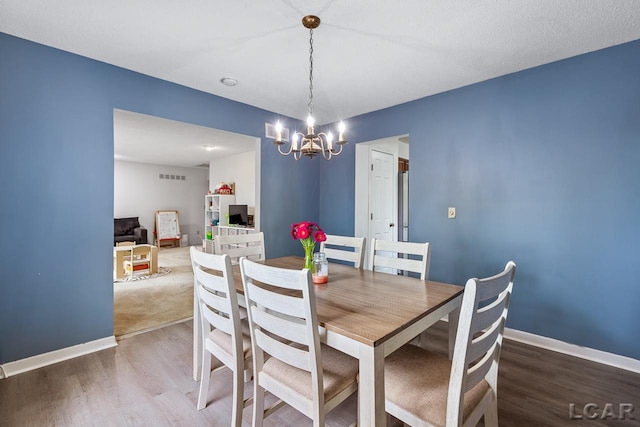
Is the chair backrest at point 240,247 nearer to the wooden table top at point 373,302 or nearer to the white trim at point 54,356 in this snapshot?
the wooden table top at point 373,302

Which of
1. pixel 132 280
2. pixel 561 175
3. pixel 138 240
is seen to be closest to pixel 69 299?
pixel 132 280

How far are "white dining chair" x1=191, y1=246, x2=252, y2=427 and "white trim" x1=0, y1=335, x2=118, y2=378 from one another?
1.37 meters

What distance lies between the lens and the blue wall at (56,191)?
2160mm

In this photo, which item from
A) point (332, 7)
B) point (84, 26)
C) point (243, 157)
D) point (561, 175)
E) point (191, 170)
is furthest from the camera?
point (191, 170)

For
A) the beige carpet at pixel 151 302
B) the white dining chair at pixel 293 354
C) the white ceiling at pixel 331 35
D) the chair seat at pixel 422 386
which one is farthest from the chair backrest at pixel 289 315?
the beige carpet at pixel 151 302

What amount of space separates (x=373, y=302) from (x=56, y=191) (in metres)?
2.62

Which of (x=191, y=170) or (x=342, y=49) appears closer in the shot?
(x=342, y=49)

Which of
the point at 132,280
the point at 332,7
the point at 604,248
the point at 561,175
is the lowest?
the point at 132,280

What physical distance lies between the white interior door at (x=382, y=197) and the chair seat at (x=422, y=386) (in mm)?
2885

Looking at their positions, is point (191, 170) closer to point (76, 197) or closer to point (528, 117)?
point (76, 197)

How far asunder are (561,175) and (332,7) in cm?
235

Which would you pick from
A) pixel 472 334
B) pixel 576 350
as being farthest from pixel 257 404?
pixel 576 350

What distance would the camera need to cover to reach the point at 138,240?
7277 millimetres

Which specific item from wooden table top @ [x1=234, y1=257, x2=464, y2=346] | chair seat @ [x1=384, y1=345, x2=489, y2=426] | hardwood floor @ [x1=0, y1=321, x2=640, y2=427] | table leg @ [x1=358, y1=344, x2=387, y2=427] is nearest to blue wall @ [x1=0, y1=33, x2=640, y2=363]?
hardwood floor @ [x1=0, y1=321, x2=640, y2=427]
